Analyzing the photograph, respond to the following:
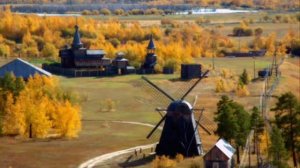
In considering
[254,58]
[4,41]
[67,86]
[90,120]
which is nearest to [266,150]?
[90,120]

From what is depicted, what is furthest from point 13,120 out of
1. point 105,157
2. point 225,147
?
point 225,147

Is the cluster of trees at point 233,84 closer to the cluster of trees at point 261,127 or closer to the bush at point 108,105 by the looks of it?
the bush at point 108,105

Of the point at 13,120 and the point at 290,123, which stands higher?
the point at 290,123

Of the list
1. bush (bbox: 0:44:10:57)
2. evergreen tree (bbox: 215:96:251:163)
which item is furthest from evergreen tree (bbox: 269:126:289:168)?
bush (bbox: 0:44:10:57)

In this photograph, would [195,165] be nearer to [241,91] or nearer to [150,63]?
[241,91]

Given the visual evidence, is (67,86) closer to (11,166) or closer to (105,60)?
(105,60)

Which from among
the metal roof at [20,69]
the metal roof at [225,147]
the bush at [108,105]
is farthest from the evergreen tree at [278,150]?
the metal roof at [20,69]
